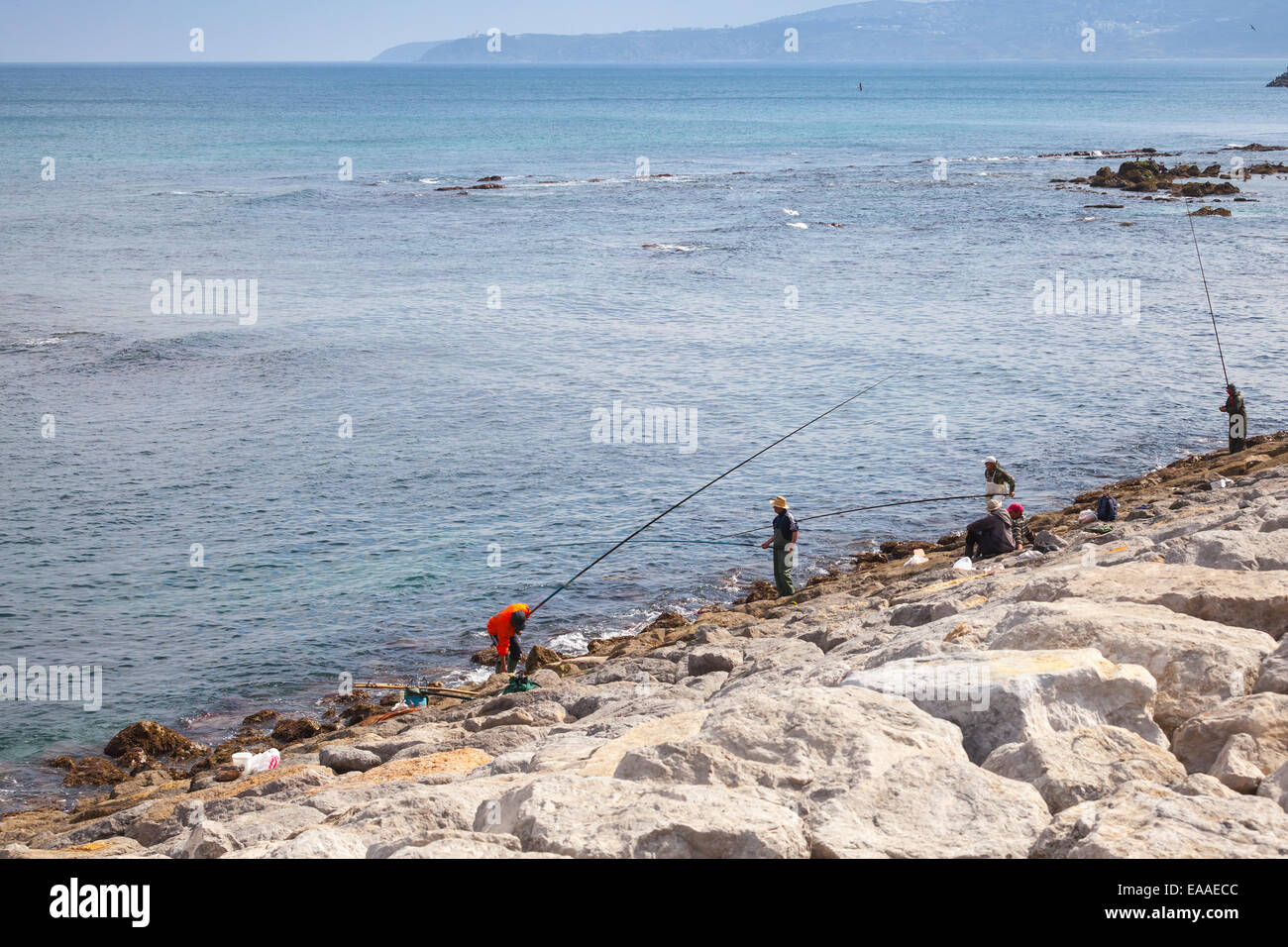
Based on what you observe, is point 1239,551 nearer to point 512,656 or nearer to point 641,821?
point 641,821

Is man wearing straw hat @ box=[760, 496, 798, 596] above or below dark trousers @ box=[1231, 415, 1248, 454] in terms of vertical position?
below

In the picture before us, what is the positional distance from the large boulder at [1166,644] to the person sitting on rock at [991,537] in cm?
650

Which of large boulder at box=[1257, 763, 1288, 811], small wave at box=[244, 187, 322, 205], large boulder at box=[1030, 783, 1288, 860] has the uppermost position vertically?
small wave at box=[244, 187, 322, 205]

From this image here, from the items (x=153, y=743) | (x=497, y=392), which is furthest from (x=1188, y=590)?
(x=497, y=392)

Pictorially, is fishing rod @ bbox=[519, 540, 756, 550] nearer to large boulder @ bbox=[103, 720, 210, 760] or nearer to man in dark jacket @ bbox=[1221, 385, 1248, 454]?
large boulder @ bbox=[103, 720, 210, 760]

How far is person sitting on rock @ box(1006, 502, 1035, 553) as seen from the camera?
14216 mm

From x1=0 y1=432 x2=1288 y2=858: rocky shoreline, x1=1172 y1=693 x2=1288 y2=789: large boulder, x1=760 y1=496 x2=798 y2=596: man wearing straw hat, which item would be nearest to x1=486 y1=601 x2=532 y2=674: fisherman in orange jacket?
x1=0 y1=432 x2=1288 y2=858: rocky shoreline

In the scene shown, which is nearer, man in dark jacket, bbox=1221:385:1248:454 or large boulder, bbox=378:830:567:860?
large boulder, bbox=378:830:567:860

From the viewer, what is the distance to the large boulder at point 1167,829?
4418mm

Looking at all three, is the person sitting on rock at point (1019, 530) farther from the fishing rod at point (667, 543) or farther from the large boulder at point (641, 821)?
the large boulder at point (641, 821)

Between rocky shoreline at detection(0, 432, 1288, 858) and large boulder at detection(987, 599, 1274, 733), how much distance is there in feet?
0.05

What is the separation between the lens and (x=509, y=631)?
12.2 m
